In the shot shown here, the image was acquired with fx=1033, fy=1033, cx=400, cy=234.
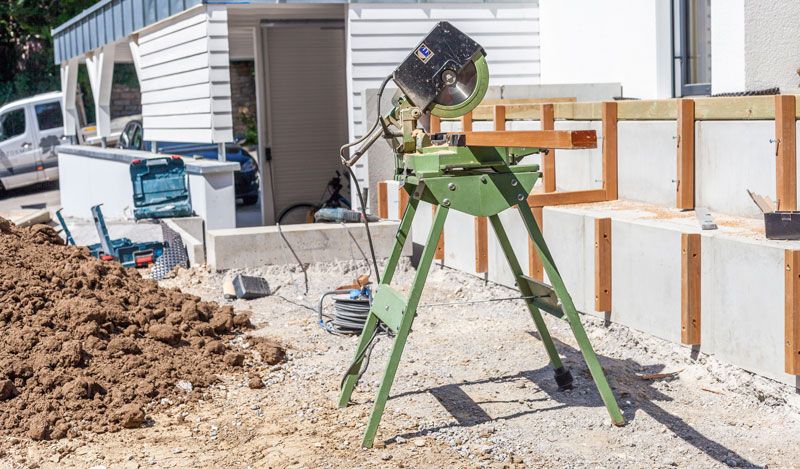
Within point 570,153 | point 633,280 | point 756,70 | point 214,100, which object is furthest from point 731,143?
point 214,100

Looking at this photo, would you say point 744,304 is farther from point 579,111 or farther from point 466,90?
point 579,111

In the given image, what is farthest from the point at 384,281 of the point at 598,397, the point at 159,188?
the point at 159,188

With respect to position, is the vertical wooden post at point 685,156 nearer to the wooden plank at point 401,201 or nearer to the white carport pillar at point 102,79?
the wooden plank at point 401,201

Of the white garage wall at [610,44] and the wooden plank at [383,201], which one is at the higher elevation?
the white garage wall at [610,44]

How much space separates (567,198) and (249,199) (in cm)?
1218

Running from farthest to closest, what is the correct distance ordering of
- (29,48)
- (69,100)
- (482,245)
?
(29,48)
(69,100)
(482,245)

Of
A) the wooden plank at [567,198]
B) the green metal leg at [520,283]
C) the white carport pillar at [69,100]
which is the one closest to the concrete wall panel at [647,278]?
the wooden plank at [567,198]

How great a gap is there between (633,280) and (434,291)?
3.09m

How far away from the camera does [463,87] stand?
591 centimetres

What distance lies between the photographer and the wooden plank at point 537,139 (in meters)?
5.29

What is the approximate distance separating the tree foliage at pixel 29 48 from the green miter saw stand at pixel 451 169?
1122 inches

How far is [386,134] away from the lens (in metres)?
6.17

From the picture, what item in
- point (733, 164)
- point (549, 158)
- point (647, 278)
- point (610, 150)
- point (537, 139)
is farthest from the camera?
point (549, 158)

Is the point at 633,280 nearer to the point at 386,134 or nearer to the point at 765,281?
the point at 765,281
